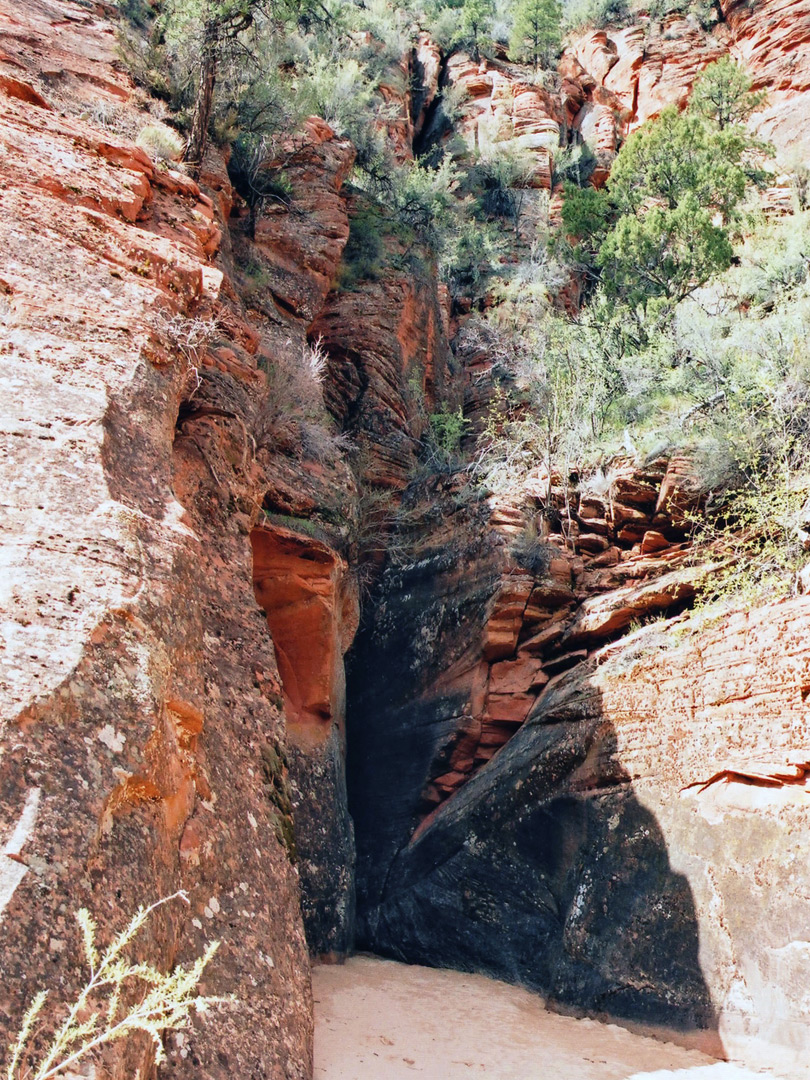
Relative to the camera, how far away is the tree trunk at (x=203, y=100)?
11720mm

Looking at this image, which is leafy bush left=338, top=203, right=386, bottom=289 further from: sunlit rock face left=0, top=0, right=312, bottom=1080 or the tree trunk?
sunlit rock face left=0, top=0, right=312, bottom=1080

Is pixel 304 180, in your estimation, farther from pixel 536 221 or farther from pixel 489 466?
pixel 536 221

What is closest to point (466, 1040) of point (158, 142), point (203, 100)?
point (158, 142)

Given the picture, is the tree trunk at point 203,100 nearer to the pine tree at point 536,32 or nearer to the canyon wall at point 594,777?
the canyon wall at point 594,777

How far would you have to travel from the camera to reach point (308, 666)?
10375mm

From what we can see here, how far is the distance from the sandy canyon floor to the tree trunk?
31.8 ft

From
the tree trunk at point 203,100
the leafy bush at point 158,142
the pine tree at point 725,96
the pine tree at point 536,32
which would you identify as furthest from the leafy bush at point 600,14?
the leafy bush at point 158,142

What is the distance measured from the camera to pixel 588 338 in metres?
16.7

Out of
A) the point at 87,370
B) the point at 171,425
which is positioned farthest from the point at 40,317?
the point at 171,425

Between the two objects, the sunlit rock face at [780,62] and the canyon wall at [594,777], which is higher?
the sunlit rock face at [780,62]

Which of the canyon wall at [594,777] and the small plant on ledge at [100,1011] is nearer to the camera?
the small plant on ledge at [100,1011]

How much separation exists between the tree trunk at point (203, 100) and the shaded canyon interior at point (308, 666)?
0.37m

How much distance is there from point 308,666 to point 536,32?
24.6m

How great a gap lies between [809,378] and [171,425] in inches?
315
